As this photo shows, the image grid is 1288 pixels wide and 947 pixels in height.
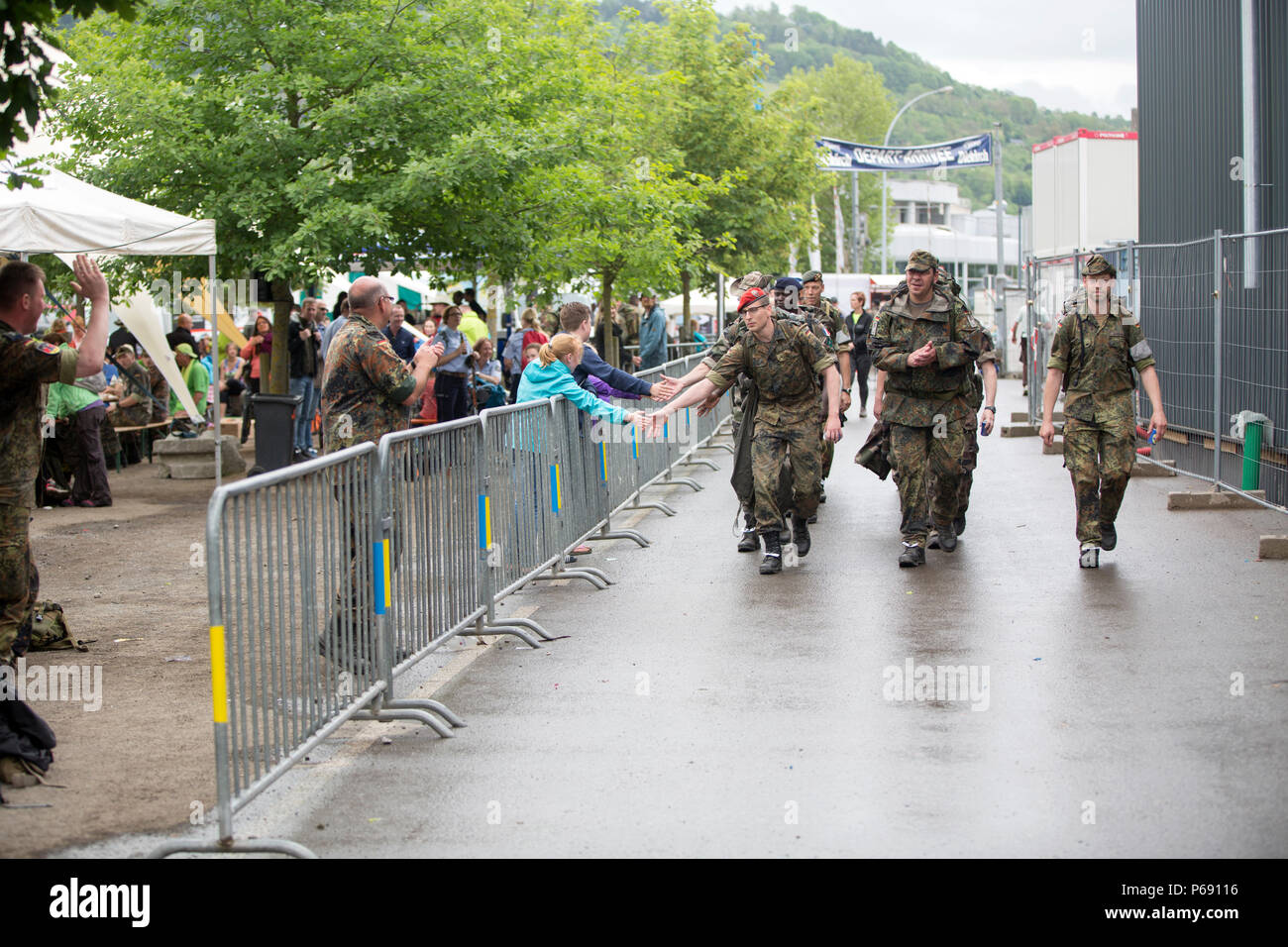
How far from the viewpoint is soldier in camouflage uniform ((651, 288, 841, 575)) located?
32.9ft

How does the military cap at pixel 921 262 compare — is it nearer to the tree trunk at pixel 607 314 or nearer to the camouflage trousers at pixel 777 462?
the camouflage trousers at pixel 777 462

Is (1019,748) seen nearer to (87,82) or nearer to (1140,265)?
(1140,265)

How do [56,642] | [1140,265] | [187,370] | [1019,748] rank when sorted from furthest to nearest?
[187,370], [1140,265], [56,642], [1019,748]

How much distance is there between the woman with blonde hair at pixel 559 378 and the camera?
33.6 feet

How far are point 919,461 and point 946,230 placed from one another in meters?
90.0

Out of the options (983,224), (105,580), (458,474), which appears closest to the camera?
(458,474)

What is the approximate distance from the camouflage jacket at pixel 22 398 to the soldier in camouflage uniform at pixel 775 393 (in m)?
4.71

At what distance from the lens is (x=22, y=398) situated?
19.2 feet

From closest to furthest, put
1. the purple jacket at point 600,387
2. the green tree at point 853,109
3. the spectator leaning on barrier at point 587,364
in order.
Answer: the spectator leaning on barrier at point 587,364 → the purple jacket at point 600,387 → the green tree at point 853,109

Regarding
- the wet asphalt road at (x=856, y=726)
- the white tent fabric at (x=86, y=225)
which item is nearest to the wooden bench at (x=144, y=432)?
the white tent fabric at (x=86, y=225)

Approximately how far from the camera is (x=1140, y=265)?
15953 millimetres
